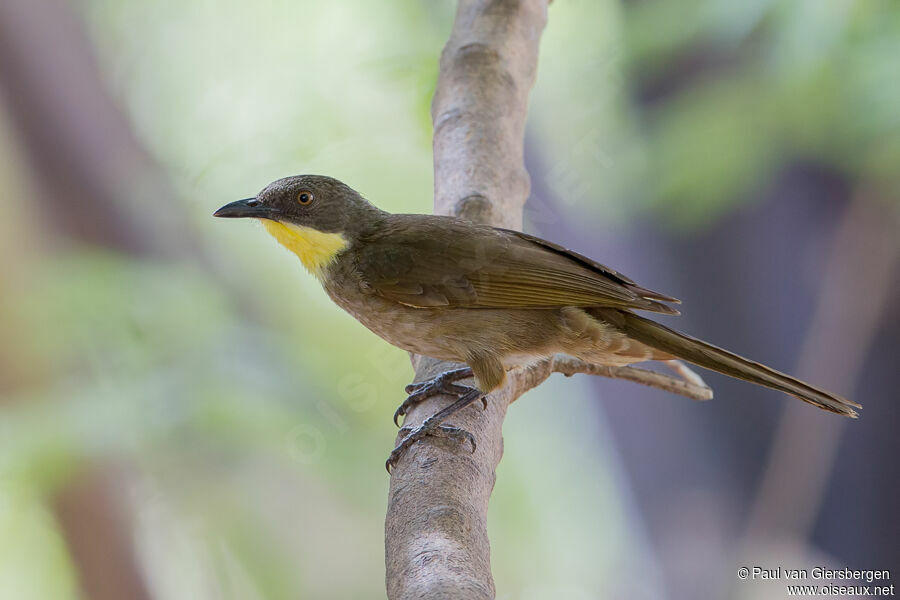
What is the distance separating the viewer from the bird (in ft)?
7.62

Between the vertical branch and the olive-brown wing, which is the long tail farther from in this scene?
the vertical branch

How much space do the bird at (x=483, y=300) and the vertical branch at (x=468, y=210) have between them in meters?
0.16

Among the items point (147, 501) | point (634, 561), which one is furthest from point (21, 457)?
point (634, 561)

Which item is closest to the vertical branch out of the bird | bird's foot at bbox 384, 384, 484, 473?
bird's foot at bbox 384, 384, 484, 473

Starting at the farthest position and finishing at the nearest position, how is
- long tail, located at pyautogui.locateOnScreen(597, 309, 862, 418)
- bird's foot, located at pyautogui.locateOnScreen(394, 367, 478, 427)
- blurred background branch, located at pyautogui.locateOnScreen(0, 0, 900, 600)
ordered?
blurred background branch, located at pyautogui.locateOnScreen(0, 0, 900, 600)
bird's foot, located at pyautogui.locateOnScreen(394, 367, 478, 427)
long tail, located at pyautogui.locateOnScreen(597, 309, 862, 418)

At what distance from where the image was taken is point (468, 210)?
264 centimetres

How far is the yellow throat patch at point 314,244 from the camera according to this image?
255cm

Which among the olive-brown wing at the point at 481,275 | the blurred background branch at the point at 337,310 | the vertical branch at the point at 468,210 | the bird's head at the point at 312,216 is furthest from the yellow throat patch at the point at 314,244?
the blurred background branch at the point at 337,310

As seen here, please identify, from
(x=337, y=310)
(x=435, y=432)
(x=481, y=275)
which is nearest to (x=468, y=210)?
(x=481, y=275)

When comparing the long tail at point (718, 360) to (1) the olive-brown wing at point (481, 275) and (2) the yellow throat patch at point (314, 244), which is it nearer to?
(1) the olive-brown wing at point (481, 275)

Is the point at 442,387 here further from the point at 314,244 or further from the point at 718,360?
the point at 718,360

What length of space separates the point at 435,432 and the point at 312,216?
842 millimetres

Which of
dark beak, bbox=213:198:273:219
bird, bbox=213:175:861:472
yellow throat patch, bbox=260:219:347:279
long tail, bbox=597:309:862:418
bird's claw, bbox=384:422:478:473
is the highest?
dark beak, bbox=213:198:273:219

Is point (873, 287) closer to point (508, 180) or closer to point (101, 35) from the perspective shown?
point (508, 180)
